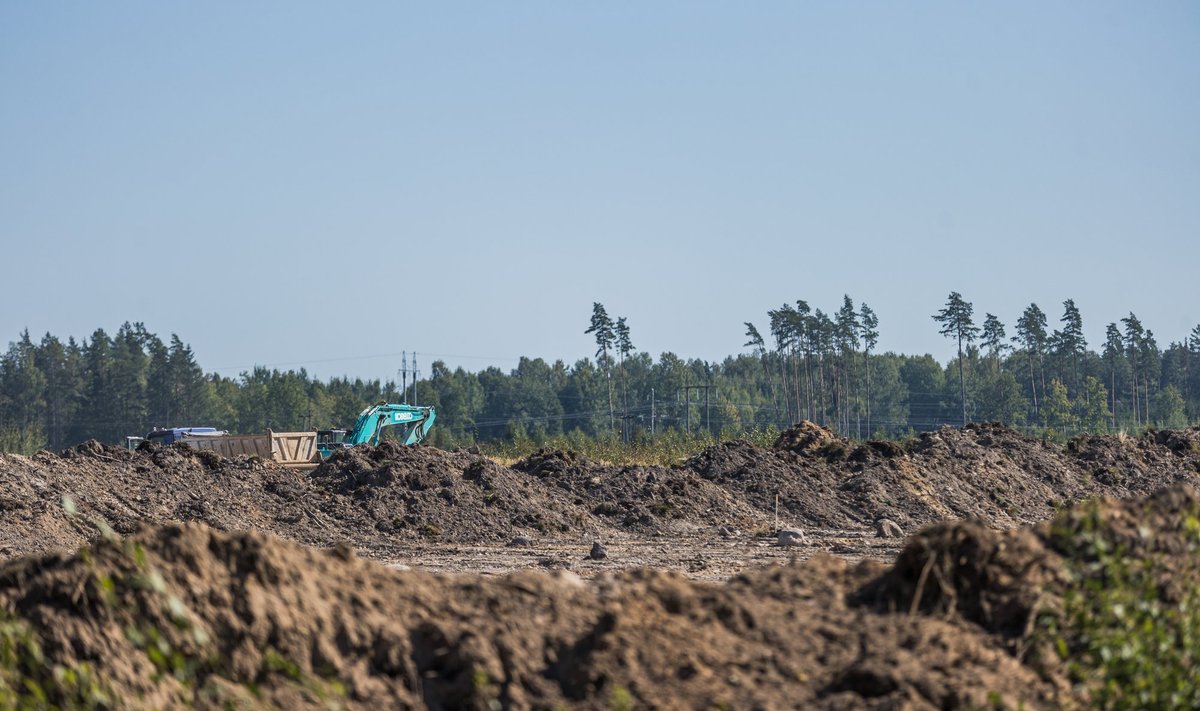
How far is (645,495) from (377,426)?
14740mm

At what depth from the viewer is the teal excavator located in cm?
3469

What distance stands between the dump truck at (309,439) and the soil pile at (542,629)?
82.3ft

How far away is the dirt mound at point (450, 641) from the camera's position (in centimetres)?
494

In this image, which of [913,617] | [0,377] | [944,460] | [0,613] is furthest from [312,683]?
[0,377]

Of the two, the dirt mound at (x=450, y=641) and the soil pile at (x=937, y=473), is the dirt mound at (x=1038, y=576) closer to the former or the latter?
the dirt mound at (x=450, y=641)

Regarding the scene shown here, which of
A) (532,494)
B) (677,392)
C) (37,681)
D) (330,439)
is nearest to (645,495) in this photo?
(532,494)

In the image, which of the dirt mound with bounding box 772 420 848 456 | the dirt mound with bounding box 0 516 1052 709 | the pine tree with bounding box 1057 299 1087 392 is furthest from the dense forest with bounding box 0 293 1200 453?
the dirt mound with bounding box 0 516 1052 709

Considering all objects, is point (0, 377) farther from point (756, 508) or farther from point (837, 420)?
point (756, 508)

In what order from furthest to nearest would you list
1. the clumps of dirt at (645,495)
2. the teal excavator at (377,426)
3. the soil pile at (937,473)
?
the teal excavator at (377,426)
the soil pile at (937,473)
the clumps of dirt at (645,495)

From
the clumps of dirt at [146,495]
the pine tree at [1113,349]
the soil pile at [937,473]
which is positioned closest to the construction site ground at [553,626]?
the clumps of dirt at [146,495]

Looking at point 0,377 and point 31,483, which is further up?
point 0,377

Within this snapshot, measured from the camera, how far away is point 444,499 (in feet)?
68.3

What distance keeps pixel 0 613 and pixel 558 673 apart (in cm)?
250

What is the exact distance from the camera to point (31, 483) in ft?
62.4
